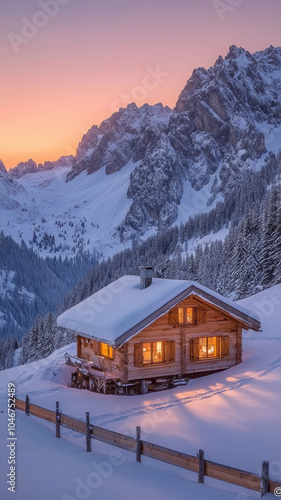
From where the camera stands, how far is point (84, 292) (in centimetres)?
14650


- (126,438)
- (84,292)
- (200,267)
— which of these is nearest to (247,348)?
(126,438)

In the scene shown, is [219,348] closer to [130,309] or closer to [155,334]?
[155,334]

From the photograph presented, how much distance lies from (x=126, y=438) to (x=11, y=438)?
3983mm

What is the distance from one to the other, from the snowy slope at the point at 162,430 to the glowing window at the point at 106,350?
2.50 meters

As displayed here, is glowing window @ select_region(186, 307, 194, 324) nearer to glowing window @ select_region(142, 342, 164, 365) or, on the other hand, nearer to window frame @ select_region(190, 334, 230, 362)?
window frame @ select_region(190, 334, 230, 362)

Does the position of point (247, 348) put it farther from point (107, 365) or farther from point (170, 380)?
point (107, 365)

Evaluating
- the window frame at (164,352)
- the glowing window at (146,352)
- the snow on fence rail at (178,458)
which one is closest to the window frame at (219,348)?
the window frame at (164,352)

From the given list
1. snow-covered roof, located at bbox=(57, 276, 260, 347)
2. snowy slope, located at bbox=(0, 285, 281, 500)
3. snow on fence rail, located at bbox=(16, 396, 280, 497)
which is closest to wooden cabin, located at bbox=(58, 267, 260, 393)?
snow-covered roof, located at bbox=(57, 276, 260, 347)

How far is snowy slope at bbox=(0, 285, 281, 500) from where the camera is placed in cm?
1153

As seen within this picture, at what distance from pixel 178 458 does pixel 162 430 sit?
565 centimetres

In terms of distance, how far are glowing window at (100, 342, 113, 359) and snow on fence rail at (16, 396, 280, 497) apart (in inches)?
378

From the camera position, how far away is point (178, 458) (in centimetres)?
1173

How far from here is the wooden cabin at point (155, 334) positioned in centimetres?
2427

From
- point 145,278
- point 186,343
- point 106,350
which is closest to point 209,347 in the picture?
point 186,343
